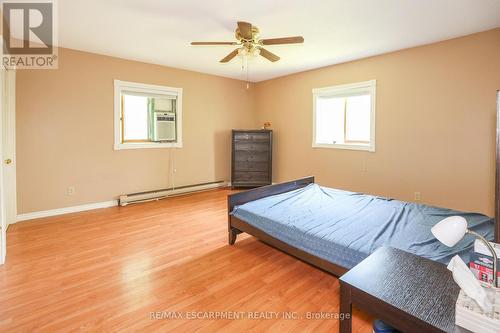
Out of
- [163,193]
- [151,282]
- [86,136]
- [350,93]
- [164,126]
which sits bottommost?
[151,282]

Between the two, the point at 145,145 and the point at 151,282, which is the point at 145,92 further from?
the point at 151,282

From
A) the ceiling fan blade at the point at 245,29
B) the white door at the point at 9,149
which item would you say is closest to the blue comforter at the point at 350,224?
the ceiling fan blade at the point at 245,29

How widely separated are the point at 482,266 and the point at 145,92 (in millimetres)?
4916

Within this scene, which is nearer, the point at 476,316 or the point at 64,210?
the point at 476,316

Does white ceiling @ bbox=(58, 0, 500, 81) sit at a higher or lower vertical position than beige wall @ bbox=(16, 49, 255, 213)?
higher

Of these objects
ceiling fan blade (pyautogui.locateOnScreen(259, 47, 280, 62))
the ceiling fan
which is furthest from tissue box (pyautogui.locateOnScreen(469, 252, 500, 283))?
ceiling fan blade (pyautogui.locateOnScreen(259, 47, 280, 62))

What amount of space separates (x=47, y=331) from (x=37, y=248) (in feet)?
5.03

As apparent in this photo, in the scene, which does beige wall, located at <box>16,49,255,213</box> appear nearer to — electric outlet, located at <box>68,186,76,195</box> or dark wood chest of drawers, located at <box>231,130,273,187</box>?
electric outlet, located at <box>68,186,76,195</box>

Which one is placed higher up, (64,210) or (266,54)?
(266,54)

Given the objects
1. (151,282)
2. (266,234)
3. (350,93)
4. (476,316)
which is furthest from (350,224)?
(350,93)

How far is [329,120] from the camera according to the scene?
16.5ft

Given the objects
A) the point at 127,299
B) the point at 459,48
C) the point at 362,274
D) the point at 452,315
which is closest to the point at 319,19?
the point at 459,48

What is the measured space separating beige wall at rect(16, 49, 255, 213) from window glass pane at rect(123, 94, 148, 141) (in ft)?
0.95

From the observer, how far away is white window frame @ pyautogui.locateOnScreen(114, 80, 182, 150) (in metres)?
4.32
